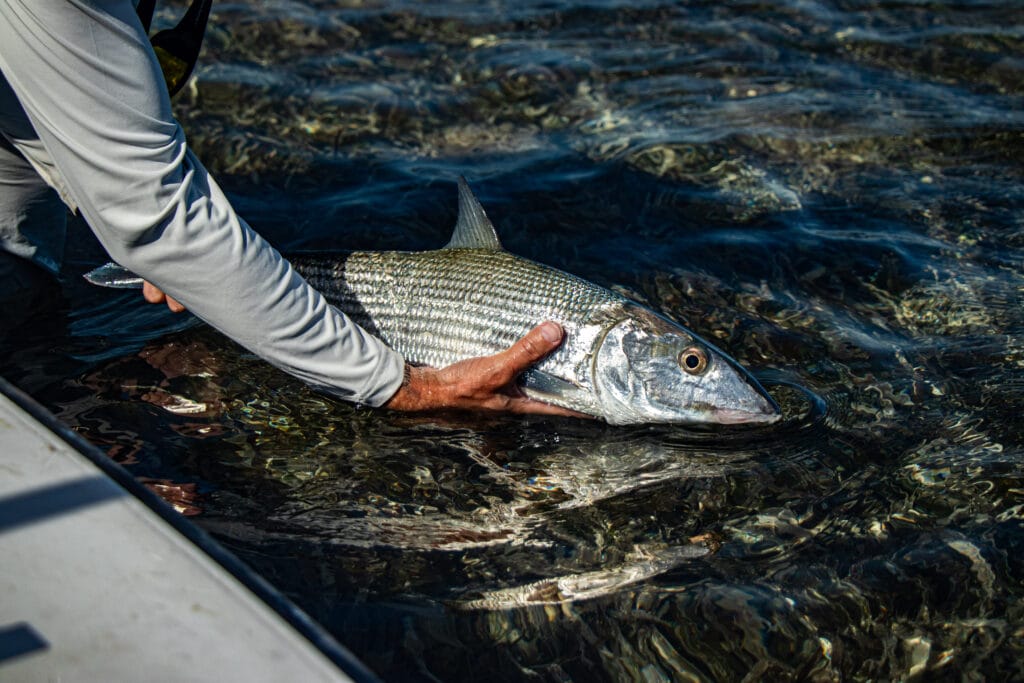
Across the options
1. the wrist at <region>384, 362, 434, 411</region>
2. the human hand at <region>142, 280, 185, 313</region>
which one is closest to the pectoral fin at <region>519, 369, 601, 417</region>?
the wrist at <region>384, 362, 434, 411</region>

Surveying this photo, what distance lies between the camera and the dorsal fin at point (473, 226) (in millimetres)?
4379

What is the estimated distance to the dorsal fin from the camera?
14.4ft

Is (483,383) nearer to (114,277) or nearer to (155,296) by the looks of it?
(155,296)

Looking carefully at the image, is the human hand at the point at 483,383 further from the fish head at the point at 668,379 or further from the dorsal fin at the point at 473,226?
the dorsal fin at the point at 473,226

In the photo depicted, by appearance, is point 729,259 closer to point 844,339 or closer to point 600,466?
point 844,339

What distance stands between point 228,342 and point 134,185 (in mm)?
1652

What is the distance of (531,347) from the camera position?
394 cm

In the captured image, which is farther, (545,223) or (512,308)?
(545,223)

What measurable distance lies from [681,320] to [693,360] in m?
0.92

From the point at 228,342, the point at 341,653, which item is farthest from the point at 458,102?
the point at 341,653

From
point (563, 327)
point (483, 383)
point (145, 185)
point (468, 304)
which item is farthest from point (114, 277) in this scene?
point (563, 327)

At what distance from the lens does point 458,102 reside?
7.60 m

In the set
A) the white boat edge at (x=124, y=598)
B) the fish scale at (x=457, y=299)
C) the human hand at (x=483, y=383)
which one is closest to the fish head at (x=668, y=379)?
the fish scale at (x=457, y=299)

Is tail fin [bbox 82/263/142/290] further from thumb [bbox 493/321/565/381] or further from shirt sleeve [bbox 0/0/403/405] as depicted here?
thumb [bbox 493/321/565/381]
